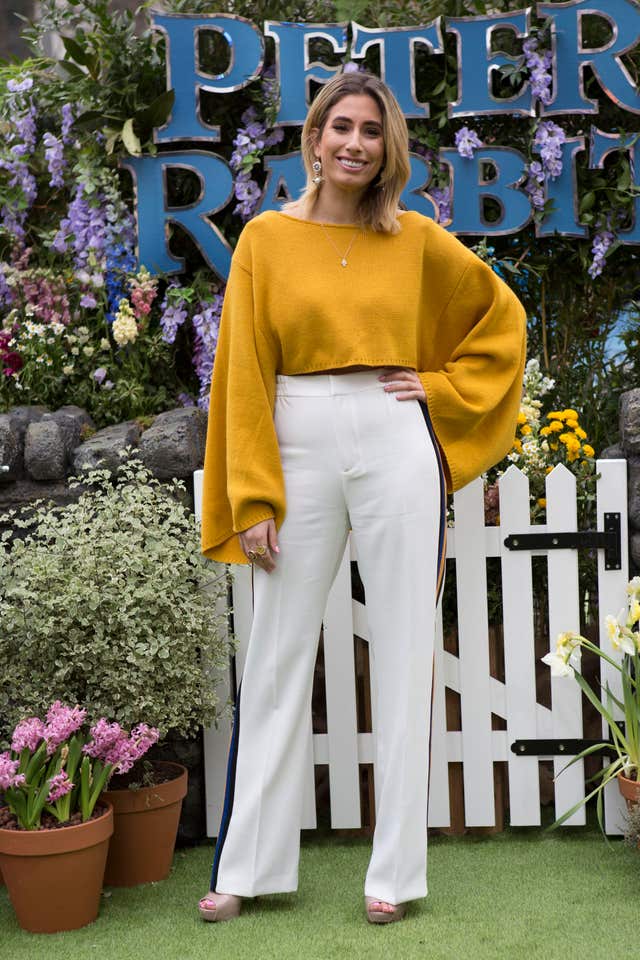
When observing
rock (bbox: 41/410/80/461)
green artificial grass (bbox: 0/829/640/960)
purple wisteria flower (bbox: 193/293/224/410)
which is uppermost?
purple wisteria flower (bbox: 193/293/224/410)

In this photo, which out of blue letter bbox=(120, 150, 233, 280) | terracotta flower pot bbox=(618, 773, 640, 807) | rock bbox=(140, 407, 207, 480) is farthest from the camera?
blue letter bbox=(120, 150, 233, 280)

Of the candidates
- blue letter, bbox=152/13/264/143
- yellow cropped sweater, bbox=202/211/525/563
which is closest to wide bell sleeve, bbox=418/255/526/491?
yellow cropped sweater, bbox=202/211/525/563

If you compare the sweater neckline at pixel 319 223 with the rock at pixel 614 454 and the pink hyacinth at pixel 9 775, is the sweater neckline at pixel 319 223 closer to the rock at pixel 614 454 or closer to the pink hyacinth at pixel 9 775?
the rock at pixel 614 454

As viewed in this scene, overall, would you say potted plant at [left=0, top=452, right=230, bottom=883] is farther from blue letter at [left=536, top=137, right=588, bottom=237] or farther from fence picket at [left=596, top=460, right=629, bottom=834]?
blue letter at [left=536, top=137, right=588, bottom=237]

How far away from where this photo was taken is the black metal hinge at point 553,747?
3197 millimetres

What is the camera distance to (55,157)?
4.37m

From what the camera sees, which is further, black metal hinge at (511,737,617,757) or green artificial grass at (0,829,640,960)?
black metal hinge at (511,737,617,757)

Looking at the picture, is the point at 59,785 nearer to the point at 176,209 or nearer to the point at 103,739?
the point at 103,739

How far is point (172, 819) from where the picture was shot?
3.01m

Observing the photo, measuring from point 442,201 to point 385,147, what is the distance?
1.83m

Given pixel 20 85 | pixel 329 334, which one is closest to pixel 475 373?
pixel 329 334

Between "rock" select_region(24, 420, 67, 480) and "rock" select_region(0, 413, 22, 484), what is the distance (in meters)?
0.02

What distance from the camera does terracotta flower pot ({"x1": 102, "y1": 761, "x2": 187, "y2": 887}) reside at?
2934 mm

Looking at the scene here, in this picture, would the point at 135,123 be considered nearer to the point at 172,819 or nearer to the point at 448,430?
the point at 448,430
